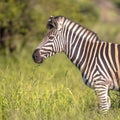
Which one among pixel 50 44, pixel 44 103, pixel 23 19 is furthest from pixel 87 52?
pixel 23 19

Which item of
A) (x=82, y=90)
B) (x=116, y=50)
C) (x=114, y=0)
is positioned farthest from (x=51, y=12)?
(x=114, y=0)

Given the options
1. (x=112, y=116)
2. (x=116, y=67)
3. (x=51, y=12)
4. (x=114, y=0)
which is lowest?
(x=112, y=116)

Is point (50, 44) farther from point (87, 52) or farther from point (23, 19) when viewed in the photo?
point (23, 19)

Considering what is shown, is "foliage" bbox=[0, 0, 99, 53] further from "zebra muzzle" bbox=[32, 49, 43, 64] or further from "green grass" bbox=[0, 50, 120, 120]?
"zebra muzzle" bbox=[32, 49, 43, 64]

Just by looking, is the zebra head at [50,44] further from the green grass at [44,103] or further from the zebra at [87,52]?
the green grass at [44,103]

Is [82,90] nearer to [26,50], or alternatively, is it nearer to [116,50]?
[116,50]

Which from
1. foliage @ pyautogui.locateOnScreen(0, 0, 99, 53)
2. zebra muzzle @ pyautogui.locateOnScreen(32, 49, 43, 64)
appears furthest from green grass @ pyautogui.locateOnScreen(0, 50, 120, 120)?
foliage @ pyautogui.locateOnScreen(0, 0, 99, 53)

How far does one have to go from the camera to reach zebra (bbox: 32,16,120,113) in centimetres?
834

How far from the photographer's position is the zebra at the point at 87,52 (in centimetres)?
834

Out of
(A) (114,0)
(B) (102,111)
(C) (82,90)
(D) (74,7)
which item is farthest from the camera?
(A) (114,0)

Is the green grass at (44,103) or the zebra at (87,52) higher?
the zebra at (87,52)

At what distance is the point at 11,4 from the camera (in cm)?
1808

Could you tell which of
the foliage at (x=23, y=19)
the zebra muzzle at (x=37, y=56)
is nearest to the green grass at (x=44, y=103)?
the zebra muzzle at (x=37, y=56)

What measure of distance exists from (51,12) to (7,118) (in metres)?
11.3
